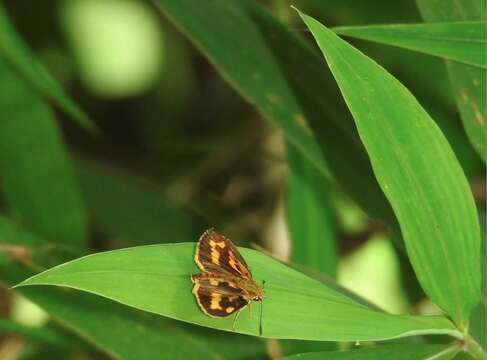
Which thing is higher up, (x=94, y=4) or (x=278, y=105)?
(x=94, y=4)

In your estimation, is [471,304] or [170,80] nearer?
[471,304]

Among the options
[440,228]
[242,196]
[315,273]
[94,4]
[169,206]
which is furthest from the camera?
[94,4]

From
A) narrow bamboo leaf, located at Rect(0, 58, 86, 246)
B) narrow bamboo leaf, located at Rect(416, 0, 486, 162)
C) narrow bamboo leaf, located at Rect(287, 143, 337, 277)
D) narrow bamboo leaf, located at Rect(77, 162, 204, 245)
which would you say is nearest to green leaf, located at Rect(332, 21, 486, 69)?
narrow bamboo leaf, located at Rect(416, 0, 486, 162)

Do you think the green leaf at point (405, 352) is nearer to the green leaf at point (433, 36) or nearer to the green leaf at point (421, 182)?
the green leaf at point (421, 182)

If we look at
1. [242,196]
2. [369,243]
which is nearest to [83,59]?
[242,196]

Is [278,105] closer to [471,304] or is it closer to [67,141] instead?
[471,304]

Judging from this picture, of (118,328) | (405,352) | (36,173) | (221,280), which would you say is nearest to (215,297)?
(221,280)

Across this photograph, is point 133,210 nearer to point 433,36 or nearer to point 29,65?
point 29,65
